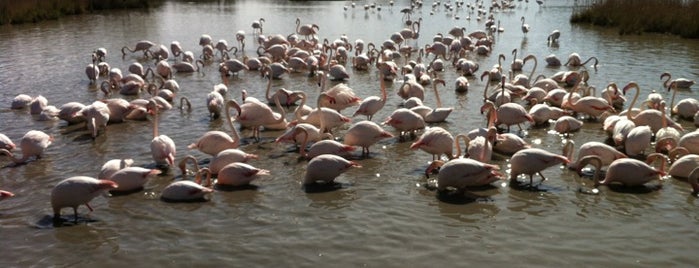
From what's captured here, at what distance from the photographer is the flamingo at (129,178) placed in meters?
8.51

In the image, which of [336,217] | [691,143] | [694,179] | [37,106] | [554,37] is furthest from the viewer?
[554,37]

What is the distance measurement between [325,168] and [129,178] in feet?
9.13

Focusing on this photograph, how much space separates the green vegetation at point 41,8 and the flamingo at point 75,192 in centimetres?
2720

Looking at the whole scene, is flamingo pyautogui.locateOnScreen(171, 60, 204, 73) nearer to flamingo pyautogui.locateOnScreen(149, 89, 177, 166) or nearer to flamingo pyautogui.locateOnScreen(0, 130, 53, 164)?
flamingo pyautogui.locateOnScreen(0, 130, 53, 164)

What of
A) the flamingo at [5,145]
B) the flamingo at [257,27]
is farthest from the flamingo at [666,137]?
the flamingo at [257,27]

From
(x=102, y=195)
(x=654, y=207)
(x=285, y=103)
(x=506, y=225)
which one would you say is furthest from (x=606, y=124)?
(x=102, y=195)

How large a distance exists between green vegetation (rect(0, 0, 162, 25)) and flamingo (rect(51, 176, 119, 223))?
27.2m

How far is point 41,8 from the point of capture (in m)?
32.9

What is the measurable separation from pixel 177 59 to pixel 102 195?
14319 mm

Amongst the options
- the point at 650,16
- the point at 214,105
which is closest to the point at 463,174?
the point at 214,105

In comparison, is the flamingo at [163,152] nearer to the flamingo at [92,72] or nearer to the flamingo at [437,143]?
the flamingo at [437,143]

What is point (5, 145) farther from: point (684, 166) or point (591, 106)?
point (591, 106)

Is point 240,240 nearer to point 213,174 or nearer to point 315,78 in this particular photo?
point 213,174

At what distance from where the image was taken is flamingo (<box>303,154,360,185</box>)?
8.82m
